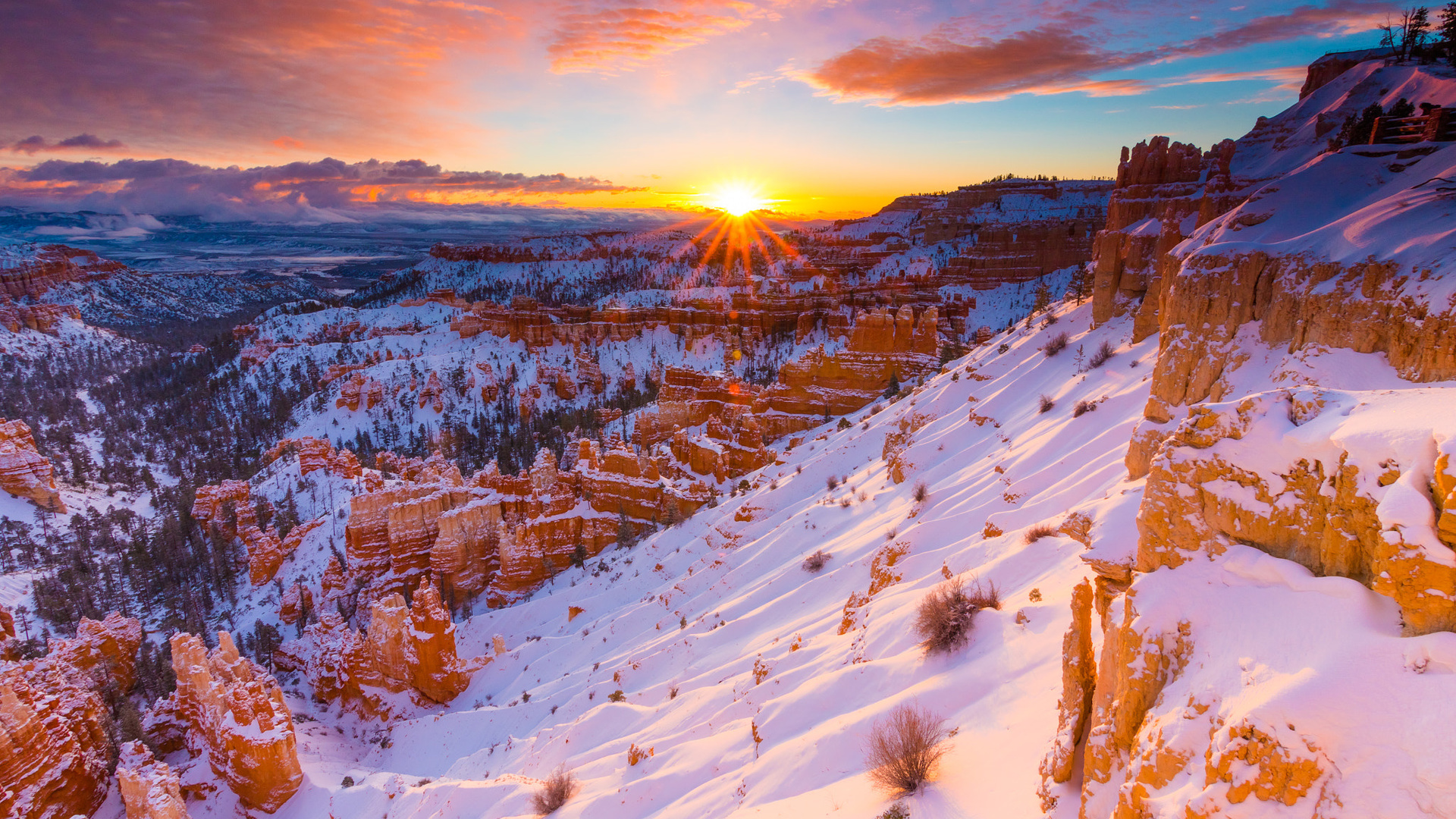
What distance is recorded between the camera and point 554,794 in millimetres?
11102

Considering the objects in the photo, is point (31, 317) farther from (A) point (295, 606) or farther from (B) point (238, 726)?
(B) point (238, 726)

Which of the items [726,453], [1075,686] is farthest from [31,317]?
[1075,686]

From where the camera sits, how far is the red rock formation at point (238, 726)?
15.7 m

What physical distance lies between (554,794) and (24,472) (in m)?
63.3

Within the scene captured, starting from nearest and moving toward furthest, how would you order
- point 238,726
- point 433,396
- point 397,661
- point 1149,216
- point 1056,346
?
1. point 238,726
2. point 1056,346
3. point 397,661
4. point 1149,216
5. point 433,396

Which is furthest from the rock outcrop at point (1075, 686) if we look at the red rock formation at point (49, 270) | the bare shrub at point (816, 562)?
the red rock formation at point (49, 270)

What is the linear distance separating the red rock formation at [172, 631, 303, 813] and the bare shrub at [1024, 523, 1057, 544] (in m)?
19.0

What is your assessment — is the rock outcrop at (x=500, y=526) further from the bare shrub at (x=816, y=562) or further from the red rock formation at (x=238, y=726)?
the bare shrub at (x=816, y=562)

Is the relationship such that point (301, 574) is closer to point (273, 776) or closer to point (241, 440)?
point (273, 776)

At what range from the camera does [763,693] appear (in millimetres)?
10641

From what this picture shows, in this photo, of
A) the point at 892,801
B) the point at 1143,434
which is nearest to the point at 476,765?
the point at 892,801

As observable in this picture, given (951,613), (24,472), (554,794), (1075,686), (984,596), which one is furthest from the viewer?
Result: (24,472)

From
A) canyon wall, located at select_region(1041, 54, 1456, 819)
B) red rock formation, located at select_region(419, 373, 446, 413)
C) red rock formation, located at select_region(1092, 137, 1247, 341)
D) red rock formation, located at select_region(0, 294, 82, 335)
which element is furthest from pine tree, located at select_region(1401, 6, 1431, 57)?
red rock formation, located at select_region(0, 294, 82, 335)

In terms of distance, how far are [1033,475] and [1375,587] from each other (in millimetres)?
8846
